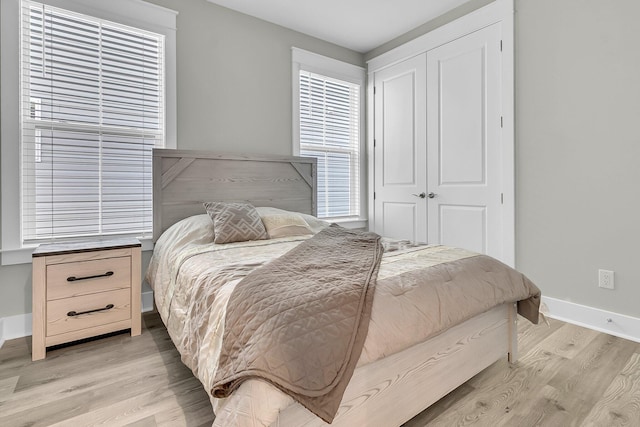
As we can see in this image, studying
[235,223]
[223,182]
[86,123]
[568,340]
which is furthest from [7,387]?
[568,340]

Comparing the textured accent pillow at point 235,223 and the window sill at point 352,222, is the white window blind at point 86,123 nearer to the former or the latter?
the textured accent pillow at point 235,223

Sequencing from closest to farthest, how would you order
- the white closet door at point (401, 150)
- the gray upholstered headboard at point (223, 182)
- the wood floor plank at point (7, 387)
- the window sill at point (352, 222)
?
the wood floor plank at point (7, 387), the gray upholstered headboard at point (223, 182), the white closet door at point (401, 150), the window sill at point (352, 222)

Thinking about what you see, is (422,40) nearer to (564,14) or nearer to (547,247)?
(564,14)

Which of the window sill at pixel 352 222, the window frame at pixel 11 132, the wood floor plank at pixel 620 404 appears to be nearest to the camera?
the wood floor plank at pixel 620 404

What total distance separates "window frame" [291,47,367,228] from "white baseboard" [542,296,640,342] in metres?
2.11

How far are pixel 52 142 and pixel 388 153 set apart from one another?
10.2 ft

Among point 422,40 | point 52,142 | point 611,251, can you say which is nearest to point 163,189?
point 52,142

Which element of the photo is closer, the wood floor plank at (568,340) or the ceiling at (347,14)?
the wood floor plank at (568,340)

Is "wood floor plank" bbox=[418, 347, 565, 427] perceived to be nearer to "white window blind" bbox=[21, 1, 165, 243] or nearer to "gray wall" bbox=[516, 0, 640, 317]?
"gray wall" bbox=[516, 0, 640, 317]

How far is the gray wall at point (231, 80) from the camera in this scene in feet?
9.07

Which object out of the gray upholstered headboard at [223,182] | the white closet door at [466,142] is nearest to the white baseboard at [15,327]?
the gray upholstered headboard at [223,182]

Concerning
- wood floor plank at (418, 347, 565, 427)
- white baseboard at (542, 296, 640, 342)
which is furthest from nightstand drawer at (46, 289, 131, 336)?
white baseboard at (542, 296, 640, 342)

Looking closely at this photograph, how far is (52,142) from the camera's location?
2242 millimetres

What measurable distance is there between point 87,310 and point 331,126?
2.89 metres
